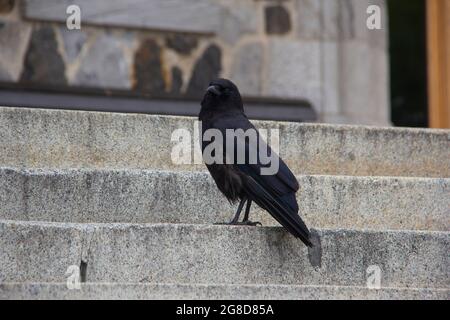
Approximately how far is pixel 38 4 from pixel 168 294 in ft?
13.8

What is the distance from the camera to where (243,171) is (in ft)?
19.7

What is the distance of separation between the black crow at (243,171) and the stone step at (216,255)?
0.15 metres

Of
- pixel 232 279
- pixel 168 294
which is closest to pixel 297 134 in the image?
pixel 232 279

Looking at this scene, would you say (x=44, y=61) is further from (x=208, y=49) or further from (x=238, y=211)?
(x=238, y=211)

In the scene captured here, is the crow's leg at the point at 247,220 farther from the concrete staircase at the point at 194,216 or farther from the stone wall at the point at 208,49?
the stone wall at the point at 208,49

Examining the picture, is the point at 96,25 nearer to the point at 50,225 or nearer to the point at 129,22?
the point at 129,22

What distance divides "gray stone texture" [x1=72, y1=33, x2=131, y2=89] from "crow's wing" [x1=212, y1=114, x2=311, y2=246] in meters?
3.13

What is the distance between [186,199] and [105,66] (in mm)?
3042

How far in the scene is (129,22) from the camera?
30.1 feet

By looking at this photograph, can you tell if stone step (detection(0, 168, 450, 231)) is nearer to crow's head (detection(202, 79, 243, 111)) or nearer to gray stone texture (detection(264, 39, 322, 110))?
crow's head (detection(202, 79, 243, 111))

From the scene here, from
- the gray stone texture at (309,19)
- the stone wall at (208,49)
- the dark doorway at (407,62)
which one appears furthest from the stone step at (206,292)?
the dark doorway at (407,62)

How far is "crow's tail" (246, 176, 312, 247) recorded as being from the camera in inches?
225

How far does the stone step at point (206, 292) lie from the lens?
4918 mm
